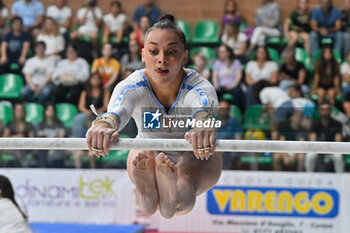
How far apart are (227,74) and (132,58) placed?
1298 millimetres

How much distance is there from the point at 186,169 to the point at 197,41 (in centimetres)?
489

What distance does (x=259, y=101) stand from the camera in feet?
22.6

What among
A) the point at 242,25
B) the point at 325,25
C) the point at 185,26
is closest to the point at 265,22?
the point at 242,25

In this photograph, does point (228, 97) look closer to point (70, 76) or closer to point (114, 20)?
point (70, 76)

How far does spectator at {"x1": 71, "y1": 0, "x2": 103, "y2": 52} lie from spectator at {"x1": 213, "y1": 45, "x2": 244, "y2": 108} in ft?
6.12

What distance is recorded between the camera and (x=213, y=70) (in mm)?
7523

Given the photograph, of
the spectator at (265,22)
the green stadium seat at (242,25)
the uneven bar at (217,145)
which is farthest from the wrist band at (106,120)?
the green stadium seat at (242,25)

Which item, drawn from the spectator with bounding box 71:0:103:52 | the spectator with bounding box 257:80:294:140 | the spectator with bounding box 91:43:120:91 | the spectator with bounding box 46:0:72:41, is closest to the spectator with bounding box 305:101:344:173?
the spectator with bounding box 257:80:294:140

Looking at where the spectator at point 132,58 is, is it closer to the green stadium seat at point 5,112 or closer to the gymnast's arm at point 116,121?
the green stadium seat at point 5,112

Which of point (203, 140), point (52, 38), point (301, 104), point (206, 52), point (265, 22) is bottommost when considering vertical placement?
point (203, 140)

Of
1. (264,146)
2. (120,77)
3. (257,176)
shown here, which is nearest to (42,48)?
(120,77)

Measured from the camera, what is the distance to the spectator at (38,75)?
7.42 m

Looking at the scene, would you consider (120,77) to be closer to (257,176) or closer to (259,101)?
(259,101)

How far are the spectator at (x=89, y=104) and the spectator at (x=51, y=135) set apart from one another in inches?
6.2
